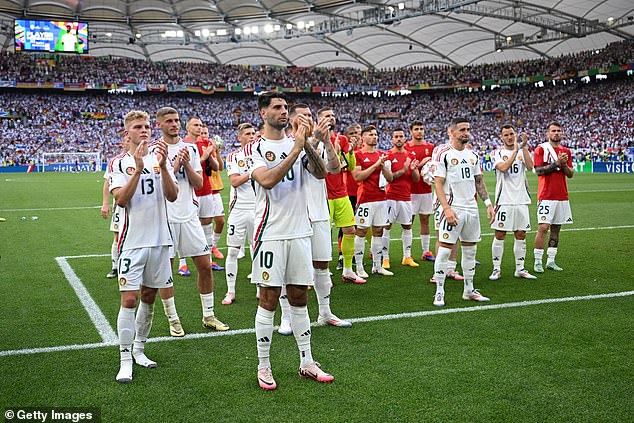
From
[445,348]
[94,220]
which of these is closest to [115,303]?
[445,348]

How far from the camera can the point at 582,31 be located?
4297cm

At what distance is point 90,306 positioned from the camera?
22.7 ft

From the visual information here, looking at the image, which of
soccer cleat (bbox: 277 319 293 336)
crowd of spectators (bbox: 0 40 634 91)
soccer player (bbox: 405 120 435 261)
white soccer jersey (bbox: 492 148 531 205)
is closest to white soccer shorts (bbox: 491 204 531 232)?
white soccer jersey (bbox: 492 148 531 205)

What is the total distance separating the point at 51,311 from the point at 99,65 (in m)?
59.7

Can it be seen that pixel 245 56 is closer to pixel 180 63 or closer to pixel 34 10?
pixel 180 63

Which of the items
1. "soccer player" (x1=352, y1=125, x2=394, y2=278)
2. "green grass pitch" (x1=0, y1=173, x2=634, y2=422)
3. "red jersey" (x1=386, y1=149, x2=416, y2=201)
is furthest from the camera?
"red jersey" (x1=386, y1=149, x2=416, y2=201)

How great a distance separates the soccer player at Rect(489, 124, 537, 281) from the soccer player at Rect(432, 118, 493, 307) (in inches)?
58.0

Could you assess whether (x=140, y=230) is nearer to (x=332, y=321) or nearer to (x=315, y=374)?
(x=315, y=374)

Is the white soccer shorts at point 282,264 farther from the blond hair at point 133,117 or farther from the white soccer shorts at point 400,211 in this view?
the white soccer shorts at point 400,211

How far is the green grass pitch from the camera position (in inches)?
161

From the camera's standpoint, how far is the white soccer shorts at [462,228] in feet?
22.4

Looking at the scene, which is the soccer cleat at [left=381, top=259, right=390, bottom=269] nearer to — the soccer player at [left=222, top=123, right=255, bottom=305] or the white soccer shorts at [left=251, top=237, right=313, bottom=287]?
the soccer player at [left=222, top=123, right=255, bottom=305]

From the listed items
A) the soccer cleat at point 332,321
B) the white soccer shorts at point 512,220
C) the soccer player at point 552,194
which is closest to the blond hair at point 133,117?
the soccer cleat at point 332,321

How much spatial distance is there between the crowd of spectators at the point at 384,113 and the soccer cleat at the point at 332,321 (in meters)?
39.4
